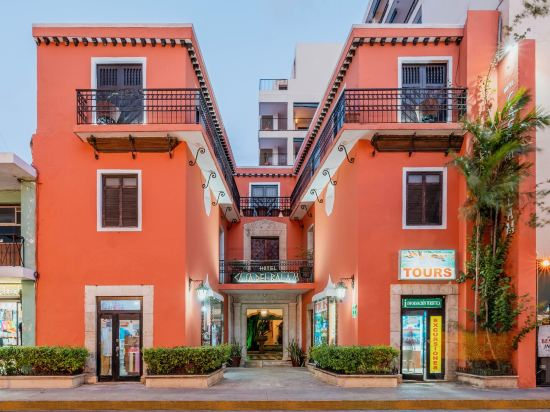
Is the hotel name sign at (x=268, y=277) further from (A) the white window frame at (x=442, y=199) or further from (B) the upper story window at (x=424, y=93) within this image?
(B) the upper story window at (x=424, y=93)

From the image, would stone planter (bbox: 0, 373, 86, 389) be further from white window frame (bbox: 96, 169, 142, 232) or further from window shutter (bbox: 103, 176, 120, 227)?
window shutter (bbox: 103, 176, 120, 227)

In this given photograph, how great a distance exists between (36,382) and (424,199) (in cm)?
1058

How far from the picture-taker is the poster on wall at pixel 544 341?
13.8 meters

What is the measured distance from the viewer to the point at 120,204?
1493 cm

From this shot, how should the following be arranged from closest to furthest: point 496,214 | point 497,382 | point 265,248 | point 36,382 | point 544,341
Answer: point 497,382
point 36,382
point 496,214
point 544,341
point 265,248

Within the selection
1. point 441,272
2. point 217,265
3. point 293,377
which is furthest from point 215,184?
point 441,272

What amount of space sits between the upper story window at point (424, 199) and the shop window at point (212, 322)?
7.08 metres

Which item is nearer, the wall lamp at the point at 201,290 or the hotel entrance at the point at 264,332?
the wall lamp at the point at 201,290

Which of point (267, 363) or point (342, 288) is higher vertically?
point (342, 288)

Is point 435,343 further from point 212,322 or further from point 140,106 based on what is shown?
point 140,106

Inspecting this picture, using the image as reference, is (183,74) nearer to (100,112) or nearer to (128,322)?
(100,112)

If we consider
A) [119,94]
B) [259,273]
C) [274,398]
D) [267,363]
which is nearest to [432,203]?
[274,398]

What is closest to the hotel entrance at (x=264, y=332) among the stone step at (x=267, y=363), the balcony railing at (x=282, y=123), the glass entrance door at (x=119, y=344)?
the stone step at (x=267, y=363)

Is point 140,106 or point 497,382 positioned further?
point 140,106
